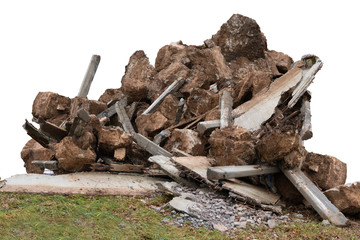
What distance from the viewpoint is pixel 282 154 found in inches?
351

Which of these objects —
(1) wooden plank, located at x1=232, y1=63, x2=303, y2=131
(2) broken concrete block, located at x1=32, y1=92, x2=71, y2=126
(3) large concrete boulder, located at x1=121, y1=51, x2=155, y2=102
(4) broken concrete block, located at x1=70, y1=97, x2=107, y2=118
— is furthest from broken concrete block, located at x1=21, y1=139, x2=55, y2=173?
(1) wooden plank, located at x1=232, y1=63, x2=303, y2=131

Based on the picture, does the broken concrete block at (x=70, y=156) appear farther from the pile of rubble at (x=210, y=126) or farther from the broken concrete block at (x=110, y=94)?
the broken concrete block at (x=110, y=94)

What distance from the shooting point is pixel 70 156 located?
9.45 meters

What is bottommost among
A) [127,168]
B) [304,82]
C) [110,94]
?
[127,168]

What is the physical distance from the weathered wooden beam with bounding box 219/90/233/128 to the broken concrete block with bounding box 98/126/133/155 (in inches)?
91.9

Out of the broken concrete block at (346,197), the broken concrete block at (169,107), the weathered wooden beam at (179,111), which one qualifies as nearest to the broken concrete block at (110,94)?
the broken concrete block at (169,107)

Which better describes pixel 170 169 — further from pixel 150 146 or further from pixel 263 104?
Result: pixel 263 104

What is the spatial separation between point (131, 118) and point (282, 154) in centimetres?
564

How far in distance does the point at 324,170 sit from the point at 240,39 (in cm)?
586

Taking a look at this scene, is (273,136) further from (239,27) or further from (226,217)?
(239,27)

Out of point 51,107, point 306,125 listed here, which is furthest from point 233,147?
point 51,107

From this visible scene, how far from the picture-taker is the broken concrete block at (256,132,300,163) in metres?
8.70

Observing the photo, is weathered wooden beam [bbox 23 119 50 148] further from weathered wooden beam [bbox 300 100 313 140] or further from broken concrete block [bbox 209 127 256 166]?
weathered wooden beam [bbox 300 100 313 140]

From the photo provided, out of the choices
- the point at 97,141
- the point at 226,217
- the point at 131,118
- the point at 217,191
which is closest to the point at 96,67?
the point at 131,118
